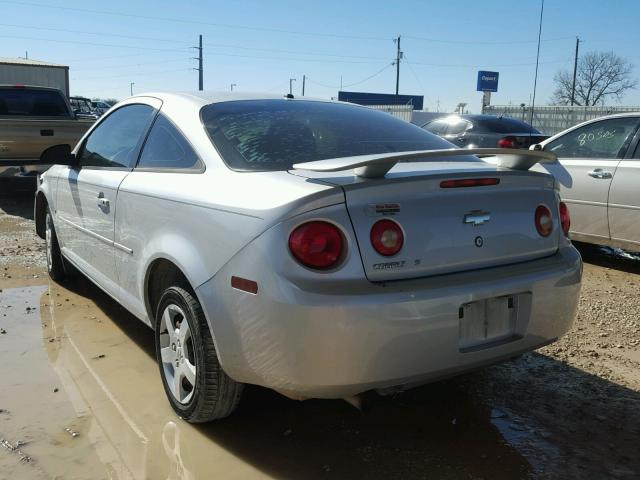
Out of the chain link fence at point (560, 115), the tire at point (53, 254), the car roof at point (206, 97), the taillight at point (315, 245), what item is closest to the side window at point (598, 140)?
the car roof at point (206, 97)

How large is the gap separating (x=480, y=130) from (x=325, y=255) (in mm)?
9681

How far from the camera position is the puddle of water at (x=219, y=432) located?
270cm

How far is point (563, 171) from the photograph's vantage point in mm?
6414

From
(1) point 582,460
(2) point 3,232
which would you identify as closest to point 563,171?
(1) point 582,460

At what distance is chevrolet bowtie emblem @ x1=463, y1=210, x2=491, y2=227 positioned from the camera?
8.64 ft

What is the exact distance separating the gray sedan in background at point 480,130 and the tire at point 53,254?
7.55 m

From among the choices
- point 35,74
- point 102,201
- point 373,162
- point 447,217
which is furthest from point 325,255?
point 35,74

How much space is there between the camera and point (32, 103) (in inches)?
446

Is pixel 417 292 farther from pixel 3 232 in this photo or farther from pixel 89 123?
pixel 89 123

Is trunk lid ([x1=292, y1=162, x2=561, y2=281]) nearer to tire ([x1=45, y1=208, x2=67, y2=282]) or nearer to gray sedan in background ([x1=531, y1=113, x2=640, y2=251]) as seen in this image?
gray sedan in background ([x1=531, y1=113, x2=640, y2=251])

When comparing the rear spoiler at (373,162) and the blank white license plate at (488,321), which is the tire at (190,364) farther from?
the blank white license plate at (488,321)

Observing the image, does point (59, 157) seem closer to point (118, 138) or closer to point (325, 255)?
point (118, 138)

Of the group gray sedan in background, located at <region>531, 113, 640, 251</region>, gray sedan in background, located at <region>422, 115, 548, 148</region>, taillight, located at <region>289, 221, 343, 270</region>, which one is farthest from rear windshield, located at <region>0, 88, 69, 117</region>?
taillight, located at <region>289, 221, 343, 270</region>

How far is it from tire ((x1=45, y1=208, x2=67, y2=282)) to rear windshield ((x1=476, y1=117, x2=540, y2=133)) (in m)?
8.24
